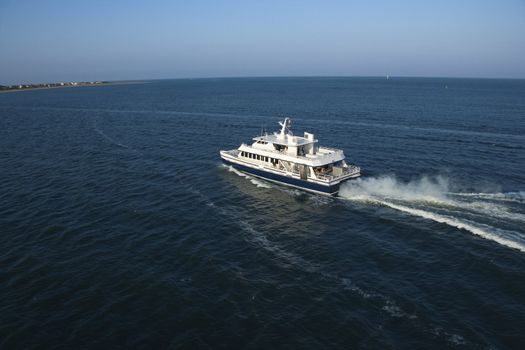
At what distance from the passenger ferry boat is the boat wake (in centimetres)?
261

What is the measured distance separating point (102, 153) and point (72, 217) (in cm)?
3315

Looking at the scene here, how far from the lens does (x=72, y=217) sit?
4319 centimetres

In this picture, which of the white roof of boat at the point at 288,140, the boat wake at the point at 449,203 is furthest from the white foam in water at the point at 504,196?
the white roof of boat at the point at 288,140

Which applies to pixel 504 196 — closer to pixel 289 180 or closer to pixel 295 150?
pixel 289 180

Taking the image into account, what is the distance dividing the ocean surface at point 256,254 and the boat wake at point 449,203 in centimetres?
24

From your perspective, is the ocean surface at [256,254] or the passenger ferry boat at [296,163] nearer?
the ocean surface at [256,254]

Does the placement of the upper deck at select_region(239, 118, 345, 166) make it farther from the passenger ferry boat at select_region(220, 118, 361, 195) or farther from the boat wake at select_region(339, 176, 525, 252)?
the boat wake at select_region(339, 176, 525, 252)

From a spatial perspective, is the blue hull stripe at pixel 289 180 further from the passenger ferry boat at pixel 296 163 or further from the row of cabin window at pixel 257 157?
the row of cabin window at pixel 257 157

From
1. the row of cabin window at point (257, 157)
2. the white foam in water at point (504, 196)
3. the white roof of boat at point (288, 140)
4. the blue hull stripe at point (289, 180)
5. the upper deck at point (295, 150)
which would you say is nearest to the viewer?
the white foam in water at point (504, 196)

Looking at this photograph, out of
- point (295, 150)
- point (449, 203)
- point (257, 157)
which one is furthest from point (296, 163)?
point (449, 203)

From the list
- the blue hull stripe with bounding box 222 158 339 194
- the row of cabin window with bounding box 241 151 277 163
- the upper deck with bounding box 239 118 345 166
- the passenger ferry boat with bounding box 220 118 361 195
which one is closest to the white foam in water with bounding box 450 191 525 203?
the passenger ferry boat with bounding box 220 118 361 195

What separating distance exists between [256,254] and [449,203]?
83.9 feet

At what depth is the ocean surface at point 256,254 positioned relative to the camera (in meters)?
25.8

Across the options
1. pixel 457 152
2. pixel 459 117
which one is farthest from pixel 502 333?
pixel 459 117
